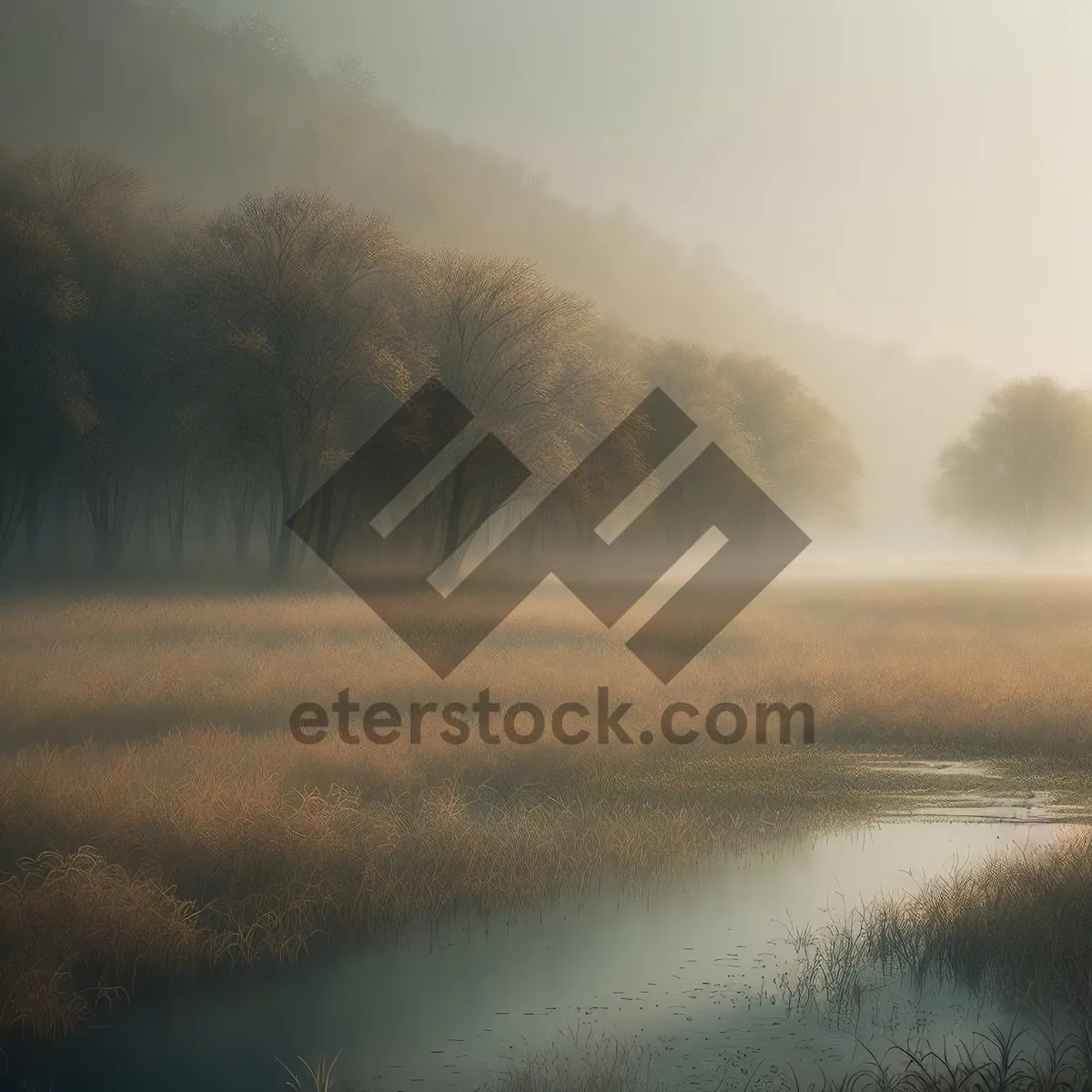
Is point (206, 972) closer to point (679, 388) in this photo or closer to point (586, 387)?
point (586, 387)

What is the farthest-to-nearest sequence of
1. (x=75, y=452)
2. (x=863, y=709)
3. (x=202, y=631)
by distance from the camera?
(x=75, y=452) < (x=202, y=631) < (x=863, y=709)

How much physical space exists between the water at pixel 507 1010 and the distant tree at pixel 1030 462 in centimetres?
7785

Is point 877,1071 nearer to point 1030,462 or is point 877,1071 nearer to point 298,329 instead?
point 298,329

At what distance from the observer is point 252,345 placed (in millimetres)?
36250

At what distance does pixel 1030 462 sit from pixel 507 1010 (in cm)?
8315

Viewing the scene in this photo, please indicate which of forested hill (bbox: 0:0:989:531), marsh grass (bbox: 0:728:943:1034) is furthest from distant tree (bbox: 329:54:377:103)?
marsh grass (bbox: 0:728:943:1034)

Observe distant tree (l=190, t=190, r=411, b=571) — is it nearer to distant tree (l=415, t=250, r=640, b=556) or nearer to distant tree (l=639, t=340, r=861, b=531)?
distant tree (l=415, t=250, r=640, b=556)

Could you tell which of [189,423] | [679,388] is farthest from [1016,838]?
A: [679,388]

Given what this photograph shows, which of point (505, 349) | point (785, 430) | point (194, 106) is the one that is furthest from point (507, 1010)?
point (194, 106)

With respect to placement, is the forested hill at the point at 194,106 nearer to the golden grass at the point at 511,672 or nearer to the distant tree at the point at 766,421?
the distant tree at the point at 766,421

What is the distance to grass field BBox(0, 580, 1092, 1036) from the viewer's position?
10.1 m

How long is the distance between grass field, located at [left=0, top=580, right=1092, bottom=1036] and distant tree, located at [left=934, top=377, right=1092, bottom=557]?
5670 centimetres

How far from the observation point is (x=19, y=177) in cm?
4125

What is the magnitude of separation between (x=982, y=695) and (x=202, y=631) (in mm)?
16928
